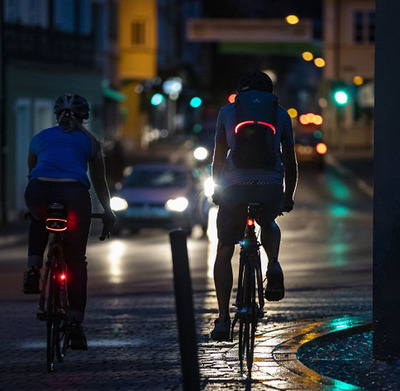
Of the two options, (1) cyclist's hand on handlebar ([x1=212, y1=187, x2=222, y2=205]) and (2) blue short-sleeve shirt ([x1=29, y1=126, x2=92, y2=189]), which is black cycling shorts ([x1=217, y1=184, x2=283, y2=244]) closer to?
(1) cyclist's hand on handlebar ([x1=212, y1=187, x2=222, y2=205])

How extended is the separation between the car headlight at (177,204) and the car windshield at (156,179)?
0.83m

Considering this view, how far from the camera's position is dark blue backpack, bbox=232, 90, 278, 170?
302 inches

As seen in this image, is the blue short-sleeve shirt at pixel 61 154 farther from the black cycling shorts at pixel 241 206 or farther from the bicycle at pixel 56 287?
the black cycling shorts at pixel 241 206

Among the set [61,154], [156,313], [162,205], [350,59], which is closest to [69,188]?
[61,154]

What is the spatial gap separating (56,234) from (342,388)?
2149 mm

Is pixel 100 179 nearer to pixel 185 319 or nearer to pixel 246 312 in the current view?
pixel 246 312

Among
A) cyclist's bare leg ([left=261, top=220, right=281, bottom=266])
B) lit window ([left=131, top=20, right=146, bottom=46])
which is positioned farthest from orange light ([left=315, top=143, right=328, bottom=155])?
cyclist's bare leg ([left=261, top=220, right=281, bottom=266])

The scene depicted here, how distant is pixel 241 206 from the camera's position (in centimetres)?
779

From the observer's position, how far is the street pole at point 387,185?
7715 millimetres

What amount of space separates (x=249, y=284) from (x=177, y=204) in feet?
51.1

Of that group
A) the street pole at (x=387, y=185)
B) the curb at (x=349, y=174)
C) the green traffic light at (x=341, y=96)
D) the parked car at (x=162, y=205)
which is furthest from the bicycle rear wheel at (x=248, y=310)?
the green traffic light at (x=341, y=96)

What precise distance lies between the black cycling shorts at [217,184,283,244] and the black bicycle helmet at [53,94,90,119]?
3.67 ft

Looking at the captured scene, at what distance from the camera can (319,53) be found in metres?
70.5

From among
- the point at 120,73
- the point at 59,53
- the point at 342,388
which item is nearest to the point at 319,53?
the point at 120,73
